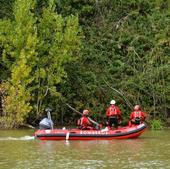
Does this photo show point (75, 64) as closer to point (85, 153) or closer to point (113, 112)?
point (113, 112)

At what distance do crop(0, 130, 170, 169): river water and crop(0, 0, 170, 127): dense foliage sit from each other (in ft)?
14.6

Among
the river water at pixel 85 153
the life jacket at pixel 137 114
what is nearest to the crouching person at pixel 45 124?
the river water at pixel 85 153

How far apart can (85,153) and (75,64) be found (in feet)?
40.4

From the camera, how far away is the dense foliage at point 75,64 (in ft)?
92.5

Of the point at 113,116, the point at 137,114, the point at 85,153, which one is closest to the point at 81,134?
the point at 113,116

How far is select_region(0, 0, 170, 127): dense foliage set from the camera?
1110 inches

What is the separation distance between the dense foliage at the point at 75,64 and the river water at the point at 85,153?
14.6ft

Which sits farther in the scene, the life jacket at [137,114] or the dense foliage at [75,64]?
the dense foliage at [75,64]

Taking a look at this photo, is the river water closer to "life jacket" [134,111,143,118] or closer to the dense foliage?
"life jacket" [134,111,143,118]

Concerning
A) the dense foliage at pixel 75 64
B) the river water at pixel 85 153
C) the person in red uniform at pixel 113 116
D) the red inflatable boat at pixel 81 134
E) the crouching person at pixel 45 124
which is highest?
the dense foliage at pixel 75 64

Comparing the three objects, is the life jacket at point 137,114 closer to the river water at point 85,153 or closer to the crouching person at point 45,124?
the river water at point 85,153

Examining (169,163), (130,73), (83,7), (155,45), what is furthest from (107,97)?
(169,163)

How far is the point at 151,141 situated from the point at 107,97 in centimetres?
777

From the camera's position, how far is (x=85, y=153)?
18594mm
